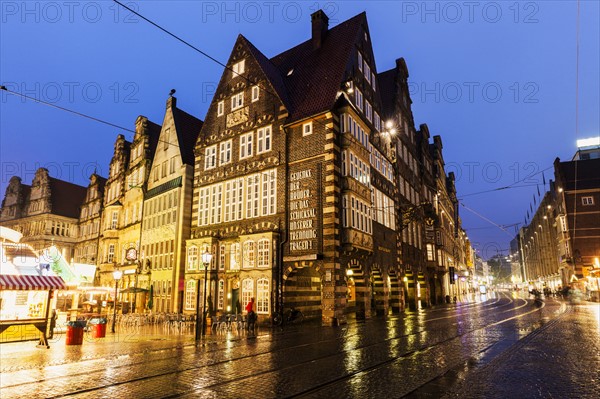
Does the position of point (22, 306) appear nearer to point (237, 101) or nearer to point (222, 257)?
point (222, 257)

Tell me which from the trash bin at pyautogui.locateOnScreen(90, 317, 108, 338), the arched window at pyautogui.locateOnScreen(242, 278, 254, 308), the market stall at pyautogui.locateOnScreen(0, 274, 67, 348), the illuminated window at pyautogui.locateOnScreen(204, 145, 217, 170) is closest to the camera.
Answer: the market stall at pyautogui.locateOnScreen(0, 274, 67, 348)

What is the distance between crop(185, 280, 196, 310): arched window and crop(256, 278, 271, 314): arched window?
7.24m

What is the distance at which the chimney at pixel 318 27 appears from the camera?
3280 cm

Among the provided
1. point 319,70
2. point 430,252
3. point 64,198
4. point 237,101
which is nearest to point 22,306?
point 237,101

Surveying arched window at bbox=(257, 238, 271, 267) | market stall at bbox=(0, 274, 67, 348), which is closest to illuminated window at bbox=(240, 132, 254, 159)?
arched window at bbox=(257, 238, 271, 267)

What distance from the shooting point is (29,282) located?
15.6 meters

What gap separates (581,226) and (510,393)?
2940 inches

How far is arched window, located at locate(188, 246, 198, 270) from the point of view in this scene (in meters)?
32.2

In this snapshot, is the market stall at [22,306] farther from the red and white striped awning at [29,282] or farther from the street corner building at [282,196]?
the street corner building at [282,196]

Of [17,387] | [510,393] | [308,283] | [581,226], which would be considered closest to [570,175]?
[581,226]

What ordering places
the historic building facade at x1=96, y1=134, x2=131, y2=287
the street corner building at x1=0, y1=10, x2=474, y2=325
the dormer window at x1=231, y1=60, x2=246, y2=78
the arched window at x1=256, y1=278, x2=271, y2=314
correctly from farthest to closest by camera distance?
the historic building facade at x1=96, y1=134, x2=131, y2=287, the dormer window at x1=231, y1=60, x2=246, y2=78, the arched window at x1=256, y1=278, x2=271, y2=314, the street corner building at x1=0, y1=10, x2=474, y2=325

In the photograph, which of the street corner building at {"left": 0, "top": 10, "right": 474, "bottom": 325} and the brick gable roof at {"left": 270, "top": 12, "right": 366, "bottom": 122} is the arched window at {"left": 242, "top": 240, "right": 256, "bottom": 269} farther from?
the brick gable roof at {"left": 270, "top": 12, "right": 366, "bottom": 122}

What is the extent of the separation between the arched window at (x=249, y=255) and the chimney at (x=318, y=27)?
676 inches

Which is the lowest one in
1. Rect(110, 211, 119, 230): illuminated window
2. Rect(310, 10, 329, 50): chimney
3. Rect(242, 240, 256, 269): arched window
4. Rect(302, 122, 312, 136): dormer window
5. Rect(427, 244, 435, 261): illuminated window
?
Rect(242, 240, 256, 269): arched window
